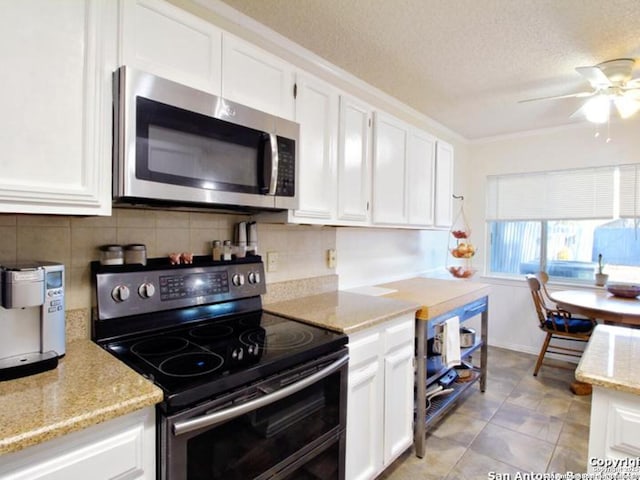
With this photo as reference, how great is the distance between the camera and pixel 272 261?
1993 mm

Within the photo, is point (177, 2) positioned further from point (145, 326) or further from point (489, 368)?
point (489, 368)

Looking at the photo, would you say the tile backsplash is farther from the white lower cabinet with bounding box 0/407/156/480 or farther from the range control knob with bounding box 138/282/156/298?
the white lower cabinet with bounding box 0/407/156/480

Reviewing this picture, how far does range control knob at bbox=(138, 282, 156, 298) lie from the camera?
4.54 ft

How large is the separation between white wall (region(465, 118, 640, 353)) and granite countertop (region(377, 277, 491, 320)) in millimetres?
1452

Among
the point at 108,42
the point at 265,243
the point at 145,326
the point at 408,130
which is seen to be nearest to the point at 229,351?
the point at 145,326

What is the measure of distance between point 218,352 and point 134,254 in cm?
53

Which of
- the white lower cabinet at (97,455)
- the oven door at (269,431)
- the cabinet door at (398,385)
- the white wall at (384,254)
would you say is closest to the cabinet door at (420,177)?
the white wall at (384,254)

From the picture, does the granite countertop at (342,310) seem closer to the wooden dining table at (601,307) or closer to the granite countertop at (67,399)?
the granite countertop at (67,399)

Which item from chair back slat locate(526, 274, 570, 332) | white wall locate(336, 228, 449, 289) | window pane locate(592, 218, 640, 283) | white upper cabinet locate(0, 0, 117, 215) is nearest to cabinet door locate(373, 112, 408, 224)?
white wall locate(336, 228, 449, 289)

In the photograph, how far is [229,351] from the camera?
1.25m

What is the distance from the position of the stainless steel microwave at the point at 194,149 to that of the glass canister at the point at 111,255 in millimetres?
241


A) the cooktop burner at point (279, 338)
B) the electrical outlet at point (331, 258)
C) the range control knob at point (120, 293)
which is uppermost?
the electrical outlet at point (331, 258)

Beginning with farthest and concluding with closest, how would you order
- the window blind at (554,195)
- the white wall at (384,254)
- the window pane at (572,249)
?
the window pane at (572,249) < the window blind at (554,195) < the white wall at (384,254)

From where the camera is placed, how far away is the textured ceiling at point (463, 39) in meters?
1.73
